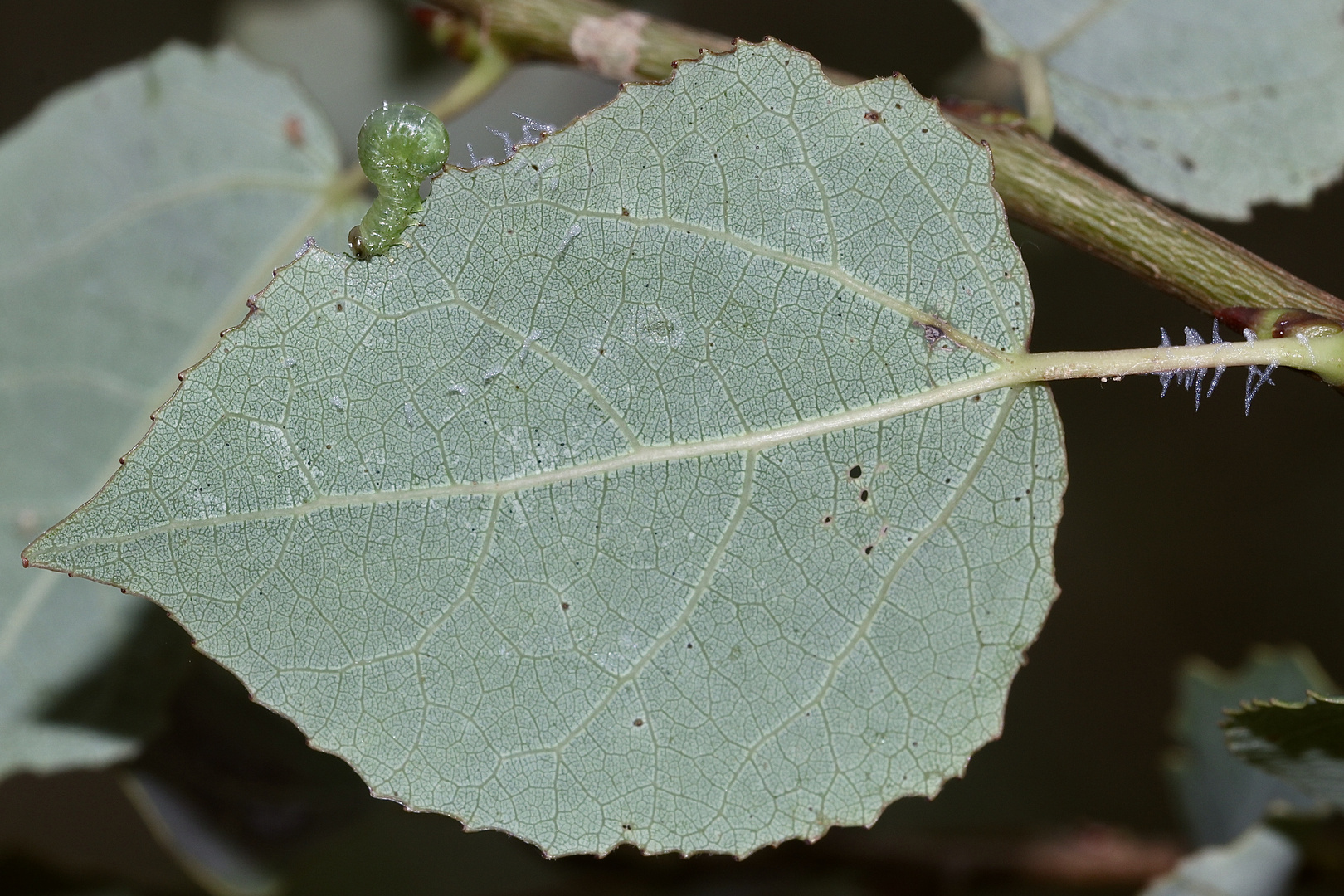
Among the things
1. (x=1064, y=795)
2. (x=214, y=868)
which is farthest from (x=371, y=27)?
(x=1064, y=795)

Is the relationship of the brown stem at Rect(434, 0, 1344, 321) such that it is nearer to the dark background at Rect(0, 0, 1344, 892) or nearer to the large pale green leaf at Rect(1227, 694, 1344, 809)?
the large pale green leaf at Rect(1227, 694, 1344, 809)

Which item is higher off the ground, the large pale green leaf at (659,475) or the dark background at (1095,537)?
the dark background at (1095,537)

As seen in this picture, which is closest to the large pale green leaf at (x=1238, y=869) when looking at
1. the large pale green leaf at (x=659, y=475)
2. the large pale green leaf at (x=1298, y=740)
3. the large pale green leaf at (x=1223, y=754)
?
the large pale green leaf at (x=1223, y=754)

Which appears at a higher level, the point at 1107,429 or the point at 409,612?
the point at 1107,429

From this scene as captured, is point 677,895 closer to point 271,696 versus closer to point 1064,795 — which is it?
point 271,696

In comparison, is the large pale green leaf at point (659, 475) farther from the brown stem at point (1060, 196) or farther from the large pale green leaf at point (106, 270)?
the large pale green leaf at point (106, 270)

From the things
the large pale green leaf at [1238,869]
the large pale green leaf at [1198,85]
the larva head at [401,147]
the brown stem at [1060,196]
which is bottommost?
the large pale green leaf at [1238,869]

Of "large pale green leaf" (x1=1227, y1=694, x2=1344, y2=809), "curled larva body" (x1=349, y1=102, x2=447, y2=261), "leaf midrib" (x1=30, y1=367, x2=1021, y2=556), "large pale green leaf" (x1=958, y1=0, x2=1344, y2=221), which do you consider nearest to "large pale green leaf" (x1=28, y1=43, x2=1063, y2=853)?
"leaf midrib" (x1=30, y1=367, x2=1021, y2=556)
